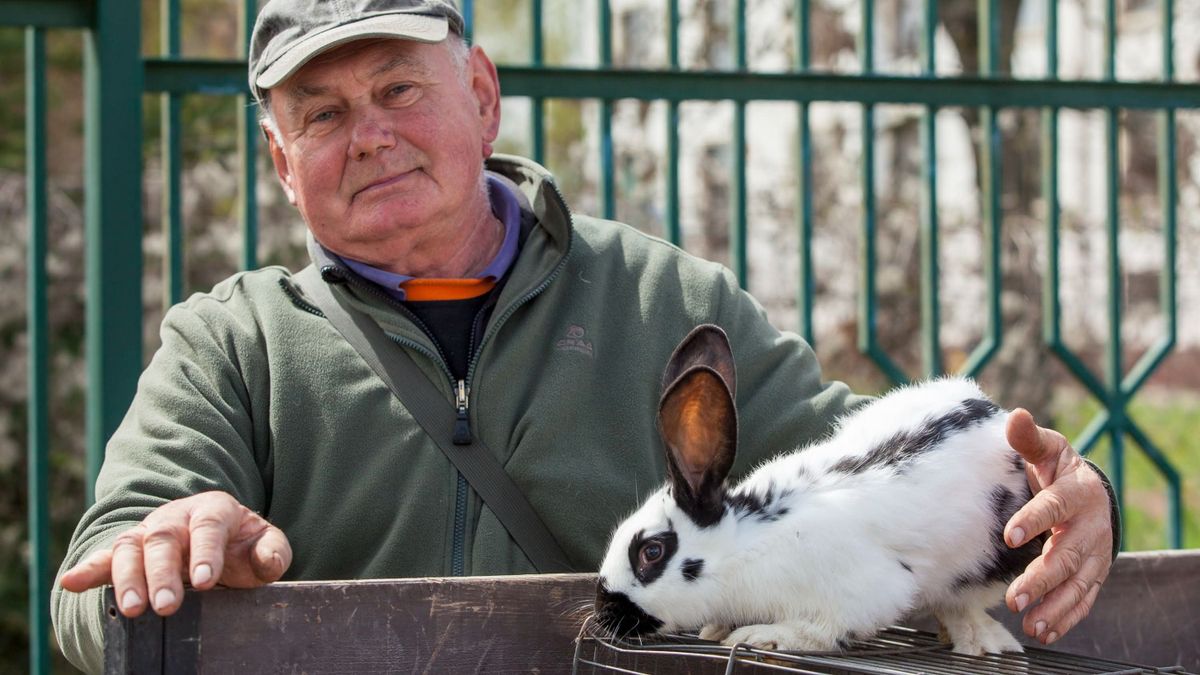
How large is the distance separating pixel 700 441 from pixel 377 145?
1.08 meters

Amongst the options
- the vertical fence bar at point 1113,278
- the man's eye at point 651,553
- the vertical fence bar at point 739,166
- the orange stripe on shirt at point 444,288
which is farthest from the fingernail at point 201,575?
the vertical fence bar at point 1113,278

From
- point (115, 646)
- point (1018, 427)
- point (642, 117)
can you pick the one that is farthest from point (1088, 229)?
point (115, 646)

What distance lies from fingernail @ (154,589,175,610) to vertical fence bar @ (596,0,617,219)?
6.32 ft

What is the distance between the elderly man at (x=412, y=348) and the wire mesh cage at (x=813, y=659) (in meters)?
0.69

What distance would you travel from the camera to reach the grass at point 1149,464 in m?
8.31

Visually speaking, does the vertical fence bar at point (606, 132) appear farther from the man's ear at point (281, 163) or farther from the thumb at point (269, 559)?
Answer: the thumb at point (269, 559)

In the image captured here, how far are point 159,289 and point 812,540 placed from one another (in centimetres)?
548

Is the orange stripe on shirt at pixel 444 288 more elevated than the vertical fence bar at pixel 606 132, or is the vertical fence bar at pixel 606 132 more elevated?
the vertical fence bar at pixel 606 132

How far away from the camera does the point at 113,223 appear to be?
324cm

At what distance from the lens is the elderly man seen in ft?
8.57

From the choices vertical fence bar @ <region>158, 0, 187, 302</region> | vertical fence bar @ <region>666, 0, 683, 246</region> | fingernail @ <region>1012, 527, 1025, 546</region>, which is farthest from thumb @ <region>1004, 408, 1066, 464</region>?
vertical fence bar @ <region>158, 0, 187, 302</region>

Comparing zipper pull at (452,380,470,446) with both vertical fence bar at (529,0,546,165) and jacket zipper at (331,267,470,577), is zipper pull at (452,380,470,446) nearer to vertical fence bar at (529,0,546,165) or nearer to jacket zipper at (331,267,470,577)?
jacket zipper at (331,267,470,577)

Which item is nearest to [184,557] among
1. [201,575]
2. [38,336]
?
[201,575]

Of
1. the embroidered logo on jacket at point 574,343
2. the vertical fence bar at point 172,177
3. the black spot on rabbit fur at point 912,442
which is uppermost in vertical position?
the vertical fence bar at point 172,177
